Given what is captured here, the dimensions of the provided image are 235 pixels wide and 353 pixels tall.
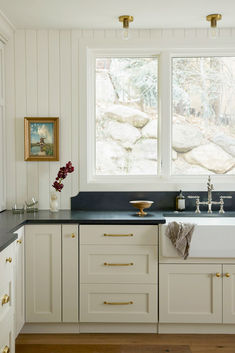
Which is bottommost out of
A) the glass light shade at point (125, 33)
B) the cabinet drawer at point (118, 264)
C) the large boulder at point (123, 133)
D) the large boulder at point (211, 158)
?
the cabinet drawer at point (118, 264)

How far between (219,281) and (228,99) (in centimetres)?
161

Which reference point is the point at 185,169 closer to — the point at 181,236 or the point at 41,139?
the point at 181,236

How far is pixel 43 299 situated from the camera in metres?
3.23

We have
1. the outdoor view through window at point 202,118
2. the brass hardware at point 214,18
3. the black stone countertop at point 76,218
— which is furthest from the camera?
the outdoor view through window at point 202,118

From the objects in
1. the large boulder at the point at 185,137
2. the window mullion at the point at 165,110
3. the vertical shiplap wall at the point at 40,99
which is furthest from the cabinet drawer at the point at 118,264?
the large boulder at the point at 185,137

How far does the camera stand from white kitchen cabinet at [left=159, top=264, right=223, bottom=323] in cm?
318

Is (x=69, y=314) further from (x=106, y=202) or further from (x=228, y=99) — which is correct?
(x=228, y=99)

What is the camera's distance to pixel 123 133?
3.84 meters

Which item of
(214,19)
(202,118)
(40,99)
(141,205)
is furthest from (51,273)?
A: (214,19)

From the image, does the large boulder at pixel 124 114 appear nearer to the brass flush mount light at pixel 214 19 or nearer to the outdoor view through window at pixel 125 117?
the outdoor view through window at pixel 125 117

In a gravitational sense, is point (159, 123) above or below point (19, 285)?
above

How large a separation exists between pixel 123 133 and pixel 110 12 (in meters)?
1.04

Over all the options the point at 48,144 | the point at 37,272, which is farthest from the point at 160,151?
the point at 37,272

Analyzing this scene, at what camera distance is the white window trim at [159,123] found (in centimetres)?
370
